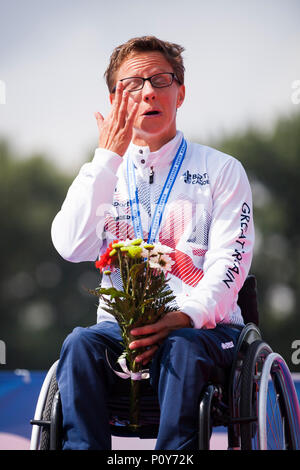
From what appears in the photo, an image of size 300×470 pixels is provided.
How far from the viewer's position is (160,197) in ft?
8.45

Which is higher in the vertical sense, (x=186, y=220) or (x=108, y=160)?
(x=108, y=160)

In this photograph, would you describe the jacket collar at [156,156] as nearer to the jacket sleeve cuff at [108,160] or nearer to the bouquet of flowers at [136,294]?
the jacket sleeve cuff at [108,160]

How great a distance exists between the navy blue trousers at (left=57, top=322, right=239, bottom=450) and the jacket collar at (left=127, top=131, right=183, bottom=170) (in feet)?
2.64

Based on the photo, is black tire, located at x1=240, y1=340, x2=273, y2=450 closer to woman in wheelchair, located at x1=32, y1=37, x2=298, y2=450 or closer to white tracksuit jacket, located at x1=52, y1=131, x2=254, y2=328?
woman in wheelchair, located at x1=32, y1=37, x2=298, y2=450

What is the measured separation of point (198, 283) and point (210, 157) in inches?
22.1

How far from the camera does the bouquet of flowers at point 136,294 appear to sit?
2.10 metres

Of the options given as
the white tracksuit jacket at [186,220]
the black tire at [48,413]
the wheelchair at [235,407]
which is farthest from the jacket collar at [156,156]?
the black tire at [48,413]

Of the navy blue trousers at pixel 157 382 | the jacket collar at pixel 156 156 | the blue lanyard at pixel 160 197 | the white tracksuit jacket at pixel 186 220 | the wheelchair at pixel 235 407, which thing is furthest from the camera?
the jacket collar at pixel 156 156

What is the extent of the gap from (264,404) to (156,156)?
1.11 m

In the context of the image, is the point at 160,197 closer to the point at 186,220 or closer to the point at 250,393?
the point at 186,220

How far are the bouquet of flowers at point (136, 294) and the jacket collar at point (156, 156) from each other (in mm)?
613

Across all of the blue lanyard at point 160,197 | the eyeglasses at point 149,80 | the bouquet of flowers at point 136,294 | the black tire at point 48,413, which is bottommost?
the black tire at point 48,413

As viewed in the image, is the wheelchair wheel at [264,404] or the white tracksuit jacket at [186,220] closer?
the wheelchair wheel at [264,404]

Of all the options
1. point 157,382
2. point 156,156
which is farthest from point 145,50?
point 157,382
